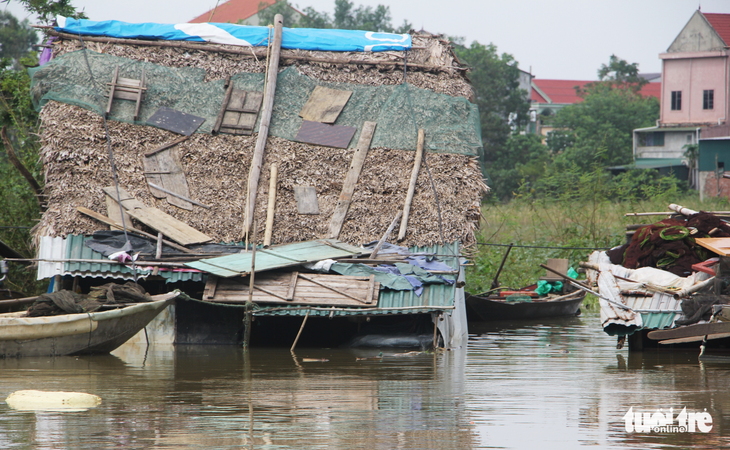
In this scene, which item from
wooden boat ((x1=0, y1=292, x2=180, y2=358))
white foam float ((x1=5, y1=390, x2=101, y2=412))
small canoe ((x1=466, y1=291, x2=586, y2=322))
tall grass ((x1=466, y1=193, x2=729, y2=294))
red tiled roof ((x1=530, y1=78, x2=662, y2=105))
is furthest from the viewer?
red tiled roof ((x1=530, y1=78, x2=662, y2=105))

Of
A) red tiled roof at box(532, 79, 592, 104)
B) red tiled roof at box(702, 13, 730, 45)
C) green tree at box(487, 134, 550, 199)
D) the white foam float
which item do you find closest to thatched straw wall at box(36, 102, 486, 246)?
the white foam float

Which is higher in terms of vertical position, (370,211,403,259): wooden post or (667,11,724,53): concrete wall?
(667,11,724,53): concrete wall

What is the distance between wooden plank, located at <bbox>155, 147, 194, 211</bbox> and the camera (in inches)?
543

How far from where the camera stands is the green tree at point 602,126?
130ft


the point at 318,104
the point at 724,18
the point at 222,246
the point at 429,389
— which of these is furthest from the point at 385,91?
the point at 724,18

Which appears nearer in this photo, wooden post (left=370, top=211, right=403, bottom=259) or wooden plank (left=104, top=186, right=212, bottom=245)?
wooden post (left=370, top=211, right=403, bottom=259)

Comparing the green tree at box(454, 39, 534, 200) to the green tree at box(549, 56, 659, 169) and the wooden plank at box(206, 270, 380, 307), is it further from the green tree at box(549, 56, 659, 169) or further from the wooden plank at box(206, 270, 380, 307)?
the wooden plank at box(206, 270, 380, 307)

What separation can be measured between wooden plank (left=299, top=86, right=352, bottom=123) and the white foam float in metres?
7.65

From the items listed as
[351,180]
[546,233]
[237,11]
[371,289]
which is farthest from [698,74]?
[371,289]

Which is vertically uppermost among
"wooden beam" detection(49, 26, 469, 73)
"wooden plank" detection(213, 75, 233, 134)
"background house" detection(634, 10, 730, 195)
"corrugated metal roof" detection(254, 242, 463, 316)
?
"background house" detection(634, 10, 730, 195)

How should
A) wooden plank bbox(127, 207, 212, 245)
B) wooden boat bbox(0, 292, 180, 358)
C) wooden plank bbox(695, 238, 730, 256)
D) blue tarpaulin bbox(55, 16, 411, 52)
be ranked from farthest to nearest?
1. blue tarpaulin bbox(55, 16, 411, 52)
2. wooden plank bbox(127, 207, 212, 245)
3. wooden plank bbox(695, 238, 730, 256)
4. wooden boat bbox(0, 292, 180, 358)

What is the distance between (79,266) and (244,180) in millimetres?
3169

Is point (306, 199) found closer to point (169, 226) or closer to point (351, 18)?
point (169, 226)

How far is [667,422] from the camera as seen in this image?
7742mm
